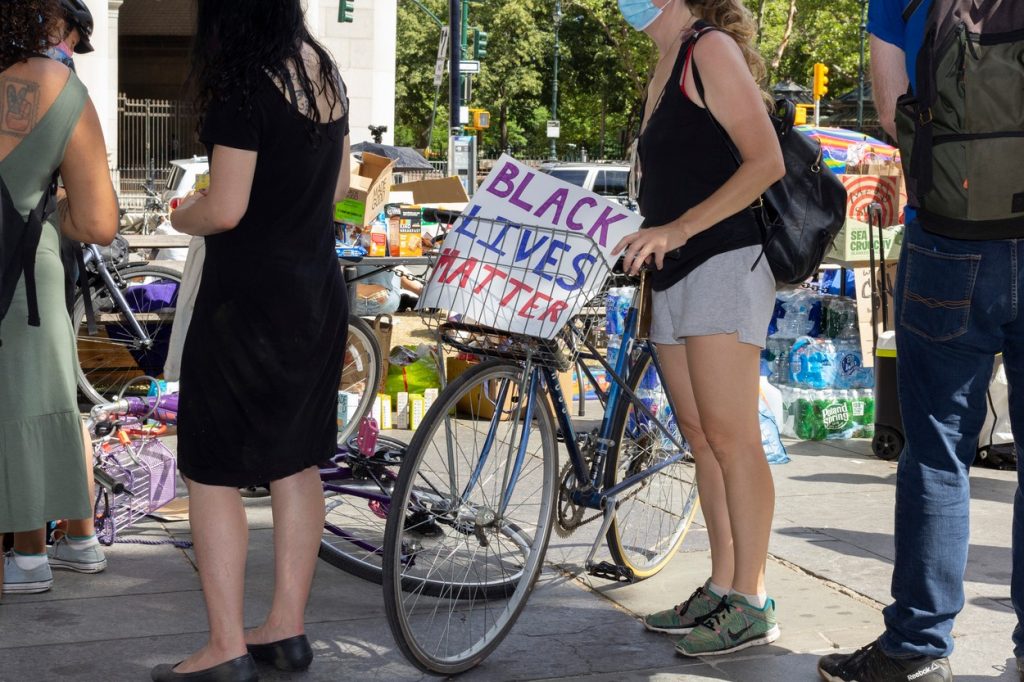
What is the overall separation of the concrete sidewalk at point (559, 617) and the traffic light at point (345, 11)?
2231 centimetres

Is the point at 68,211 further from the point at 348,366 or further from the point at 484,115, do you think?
the point at 484,115

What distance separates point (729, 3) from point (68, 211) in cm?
211

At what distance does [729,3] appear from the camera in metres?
3.62

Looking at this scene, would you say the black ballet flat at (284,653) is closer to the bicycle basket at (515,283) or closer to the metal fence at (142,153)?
the bicycle basket at (515,283)

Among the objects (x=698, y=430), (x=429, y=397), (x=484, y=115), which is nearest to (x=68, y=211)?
(x=698, y=430)

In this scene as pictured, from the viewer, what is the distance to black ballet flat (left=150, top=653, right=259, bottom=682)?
327 centimetres

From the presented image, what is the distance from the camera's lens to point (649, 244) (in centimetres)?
340

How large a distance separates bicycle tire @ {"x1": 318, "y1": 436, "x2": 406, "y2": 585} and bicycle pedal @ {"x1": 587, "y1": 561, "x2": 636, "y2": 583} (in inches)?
28.9

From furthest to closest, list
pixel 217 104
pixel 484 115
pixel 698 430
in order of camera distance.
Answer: pixel 484 115 < pixel 698 430 < pixel 217 104

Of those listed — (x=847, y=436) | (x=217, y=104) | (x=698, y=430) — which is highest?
(x=217, y=104)

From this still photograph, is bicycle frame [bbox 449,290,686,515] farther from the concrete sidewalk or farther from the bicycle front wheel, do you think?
the concrete sidewalk

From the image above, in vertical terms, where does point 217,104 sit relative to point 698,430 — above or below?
above

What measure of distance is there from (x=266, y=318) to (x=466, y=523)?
0.84 m

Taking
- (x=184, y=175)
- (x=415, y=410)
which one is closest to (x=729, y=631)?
(x=415, y=410)
